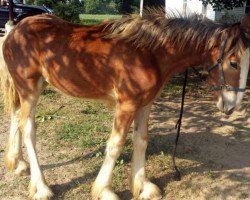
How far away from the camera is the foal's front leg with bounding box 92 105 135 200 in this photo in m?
3.40

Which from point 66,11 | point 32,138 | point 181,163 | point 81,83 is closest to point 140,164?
point 181,163

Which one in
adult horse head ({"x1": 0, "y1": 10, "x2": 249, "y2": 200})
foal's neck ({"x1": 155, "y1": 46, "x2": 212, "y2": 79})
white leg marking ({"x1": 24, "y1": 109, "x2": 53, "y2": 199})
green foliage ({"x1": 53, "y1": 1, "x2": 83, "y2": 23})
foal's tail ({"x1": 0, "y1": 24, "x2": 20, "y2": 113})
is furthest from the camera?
green foliage ({"x1": 53, "y1": 1, "x2": 83, "y2": 23})

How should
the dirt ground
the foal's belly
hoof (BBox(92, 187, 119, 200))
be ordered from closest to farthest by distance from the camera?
1. the foal's belly
2. hoof (BBox(92, 187, 119, 200))
3. the dirt ground

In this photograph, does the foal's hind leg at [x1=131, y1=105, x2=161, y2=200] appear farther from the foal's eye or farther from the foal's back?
the foal's eye

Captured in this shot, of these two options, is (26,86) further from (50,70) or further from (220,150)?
(220,150)

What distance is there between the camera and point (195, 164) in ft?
15.1

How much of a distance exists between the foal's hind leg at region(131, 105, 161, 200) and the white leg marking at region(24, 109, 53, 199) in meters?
0.87

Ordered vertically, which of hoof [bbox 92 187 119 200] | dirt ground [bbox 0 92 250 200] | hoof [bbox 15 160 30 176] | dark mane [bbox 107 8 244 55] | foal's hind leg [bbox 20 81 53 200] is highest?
dark mane [bbox 107 8 244 55]

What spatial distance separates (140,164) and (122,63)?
1129 mm

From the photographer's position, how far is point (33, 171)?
12.5 ft

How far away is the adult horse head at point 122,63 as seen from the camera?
3.25 metres

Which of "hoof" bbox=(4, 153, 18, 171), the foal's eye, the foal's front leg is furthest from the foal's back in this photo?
"hoof" bbox=(4, 153, 18, 171)

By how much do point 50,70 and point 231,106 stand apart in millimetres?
1759

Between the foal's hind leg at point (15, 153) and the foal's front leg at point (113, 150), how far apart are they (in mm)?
1055
